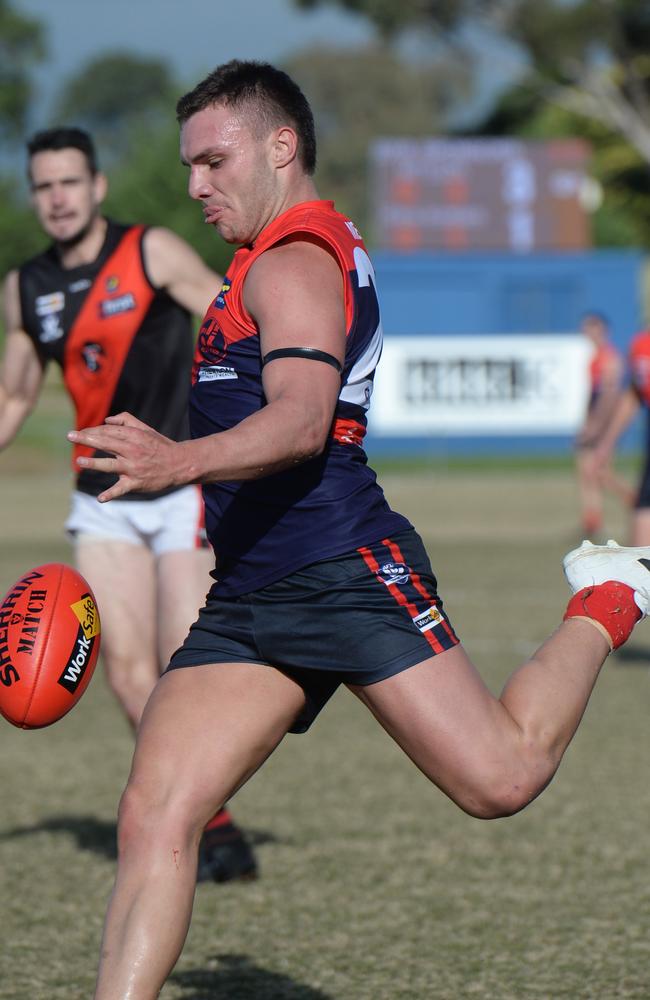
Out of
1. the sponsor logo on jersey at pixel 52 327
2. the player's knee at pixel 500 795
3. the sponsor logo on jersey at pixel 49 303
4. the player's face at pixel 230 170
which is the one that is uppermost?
the player's face at pixel 230 170

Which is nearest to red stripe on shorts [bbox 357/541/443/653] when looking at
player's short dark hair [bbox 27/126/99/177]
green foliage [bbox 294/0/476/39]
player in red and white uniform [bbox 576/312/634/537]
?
player's short dark hair [bbox 27/126/99/177]

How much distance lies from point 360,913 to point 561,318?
27.0 m

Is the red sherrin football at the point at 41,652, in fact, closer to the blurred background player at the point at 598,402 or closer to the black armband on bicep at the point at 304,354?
the black armband on bicep at the point at 304,354

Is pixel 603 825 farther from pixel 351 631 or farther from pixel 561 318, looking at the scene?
pixel 561 318

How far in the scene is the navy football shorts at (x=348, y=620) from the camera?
12.2 feet

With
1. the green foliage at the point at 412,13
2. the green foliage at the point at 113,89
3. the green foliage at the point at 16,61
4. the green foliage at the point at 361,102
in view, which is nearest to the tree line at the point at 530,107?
the green foliage at the point at 412,13

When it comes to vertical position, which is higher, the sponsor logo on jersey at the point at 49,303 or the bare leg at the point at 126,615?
the sponsor logo on jersey at the point at 49,303

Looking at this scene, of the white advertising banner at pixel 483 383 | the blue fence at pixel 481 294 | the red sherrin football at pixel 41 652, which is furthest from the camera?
the blue fence at pixel 481 294

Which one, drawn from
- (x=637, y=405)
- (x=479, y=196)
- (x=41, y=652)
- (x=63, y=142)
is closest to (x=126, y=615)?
(x=63, y=142)

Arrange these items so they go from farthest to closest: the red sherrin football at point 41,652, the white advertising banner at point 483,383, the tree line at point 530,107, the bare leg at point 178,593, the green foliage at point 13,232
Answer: the green foliage at point 13,232 → the tree line at point 530,107 → the white advertising banner at point 483,383 → the bare leg at point 178,593 → the red sherrin football at point 41,652

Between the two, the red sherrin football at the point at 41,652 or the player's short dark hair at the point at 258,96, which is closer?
the player's short dark hair at the point at 258,96

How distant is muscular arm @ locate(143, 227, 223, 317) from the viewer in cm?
603

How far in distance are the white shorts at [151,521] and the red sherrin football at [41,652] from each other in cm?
190

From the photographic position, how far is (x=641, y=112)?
160ft
